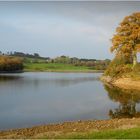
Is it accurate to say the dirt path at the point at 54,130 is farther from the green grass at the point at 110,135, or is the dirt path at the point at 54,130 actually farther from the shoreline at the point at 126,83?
the shoreline at the point at 126,83

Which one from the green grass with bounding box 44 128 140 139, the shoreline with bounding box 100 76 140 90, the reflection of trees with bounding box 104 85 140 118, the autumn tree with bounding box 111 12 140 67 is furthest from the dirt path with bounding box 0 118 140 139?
the autumn tree with bounding box 111 12 140 67

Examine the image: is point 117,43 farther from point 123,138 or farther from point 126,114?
point 123,138

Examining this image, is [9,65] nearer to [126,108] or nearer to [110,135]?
[126,108]

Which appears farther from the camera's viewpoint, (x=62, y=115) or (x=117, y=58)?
(x=117, y=58)

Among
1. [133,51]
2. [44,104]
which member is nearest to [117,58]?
[133,51]

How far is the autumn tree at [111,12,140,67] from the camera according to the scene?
1860 inches

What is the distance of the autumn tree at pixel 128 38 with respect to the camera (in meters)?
47.2

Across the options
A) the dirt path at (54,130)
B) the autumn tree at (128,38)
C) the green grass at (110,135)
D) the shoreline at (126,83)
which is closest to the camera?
the green grass at (110,135)

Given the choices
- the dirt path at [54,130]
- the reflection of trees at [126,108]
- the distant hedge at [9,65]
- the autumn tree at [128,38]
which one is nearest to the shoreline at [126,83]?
the autumn tree at [128,38]

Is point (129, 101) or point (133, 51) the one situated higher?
point (133, 51)

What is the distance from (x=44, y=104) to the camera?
26.7 m

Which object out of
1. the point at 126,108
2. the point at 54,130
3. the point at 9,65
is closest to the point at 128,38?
the point at 126,108

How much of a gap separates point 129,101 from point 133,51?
2004 centimetres

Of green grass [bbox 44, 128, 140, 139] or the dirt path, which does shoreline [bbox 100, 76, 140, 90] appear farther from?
green grass [bbox 44, 128, 140, 139]
